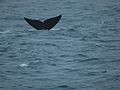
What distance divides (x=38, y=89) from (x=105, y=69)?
823 centimetres

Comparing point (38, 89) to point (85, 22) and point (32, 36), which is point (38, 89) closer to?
point (32, 36)

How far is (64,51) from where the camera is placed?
48750 mm

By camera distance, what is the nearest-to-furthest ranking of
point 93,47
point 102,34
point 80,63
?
point 80,63, point 93,47, point 102,34

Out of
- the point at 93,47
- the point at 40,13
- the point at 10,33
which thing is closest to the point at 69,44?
the point at 93,47

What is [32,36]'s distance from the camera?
57.6 metres

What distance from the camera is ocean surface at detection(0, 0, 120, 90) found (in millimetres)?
37469

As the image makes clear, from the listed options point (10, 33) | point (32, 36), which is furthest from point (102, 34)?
point (10, 33)

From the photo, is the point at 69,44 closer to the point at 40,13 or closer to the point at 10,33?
the point at 10,33

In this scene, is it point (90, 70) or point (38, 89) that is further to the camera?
point (90, 70)

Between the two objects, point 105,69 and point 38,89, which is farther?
point 105,69

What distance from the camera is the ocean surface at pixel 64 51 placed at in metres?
37.5

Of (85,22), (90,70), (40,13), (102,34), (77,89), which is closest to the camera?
(77,89)

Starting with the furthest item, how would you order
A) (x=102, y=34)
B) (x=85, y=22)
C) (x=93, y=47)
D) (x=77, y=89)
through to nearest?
1. (x=85, y=22)
2. (x=102, y=34)
3. (x=93, y=47)
4. (x=77, y=89)

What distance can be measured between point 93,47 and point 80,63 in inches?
290
